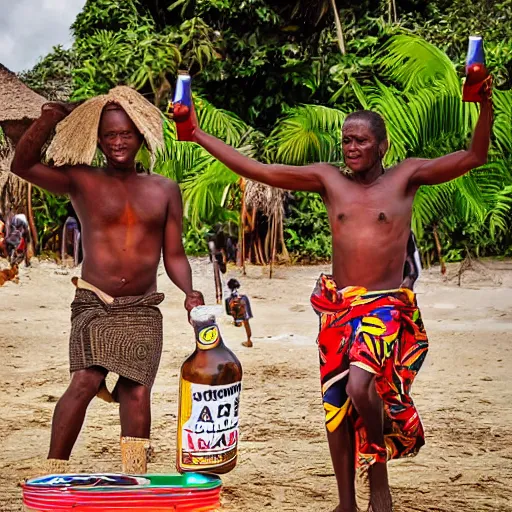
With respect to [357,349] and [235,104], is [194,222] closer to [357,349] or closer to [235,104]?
[235,104]

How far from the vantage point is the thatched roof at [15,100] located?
1121 cm

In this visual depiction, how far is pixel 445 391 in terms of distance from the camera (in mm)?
6172

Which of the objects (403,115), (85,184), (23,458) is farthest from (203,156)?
(85,184)

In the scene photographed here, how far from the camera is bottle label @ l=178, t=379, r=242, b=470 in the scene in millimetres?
3172

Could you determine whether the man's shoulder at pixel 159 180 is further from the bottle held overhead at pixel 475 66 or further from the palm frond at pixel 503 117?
the palm frond at pixel 503 117

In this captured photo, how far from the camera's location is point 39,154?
3.31m

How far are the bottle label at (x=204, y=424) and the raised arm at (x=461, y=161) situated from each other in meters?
1.01

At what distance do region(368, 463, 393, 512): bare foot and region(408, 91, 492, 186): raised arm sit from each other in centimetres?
102

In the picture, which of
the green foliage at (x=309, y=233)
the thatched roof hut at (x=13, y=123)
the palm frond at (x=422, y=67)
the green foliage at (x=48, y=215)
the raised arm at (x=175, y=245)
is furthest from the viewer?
the green foliage at (x=48, y=215)

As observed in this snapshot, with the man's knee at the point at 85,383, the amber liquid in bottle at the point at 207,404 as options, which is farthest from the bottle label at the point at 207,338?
the man's knee at the point at 85,383

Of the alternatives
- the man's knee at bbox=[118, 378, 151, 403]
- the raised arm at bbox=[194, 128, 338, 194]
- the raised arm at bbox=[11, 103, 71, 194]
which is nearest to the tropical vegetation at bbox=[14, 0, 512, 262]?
the raised arm at bbox=[194, 128, 338, 194]

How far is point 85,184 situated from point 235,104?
10013 mm

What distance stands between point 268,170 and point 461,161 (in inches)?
27.3

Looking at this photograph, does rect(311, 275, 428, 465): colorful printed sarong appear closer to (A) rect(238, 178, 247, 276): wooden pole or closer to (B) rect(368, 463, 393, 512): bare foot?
(B) rect(368, 463, 393, 512): bare foot
